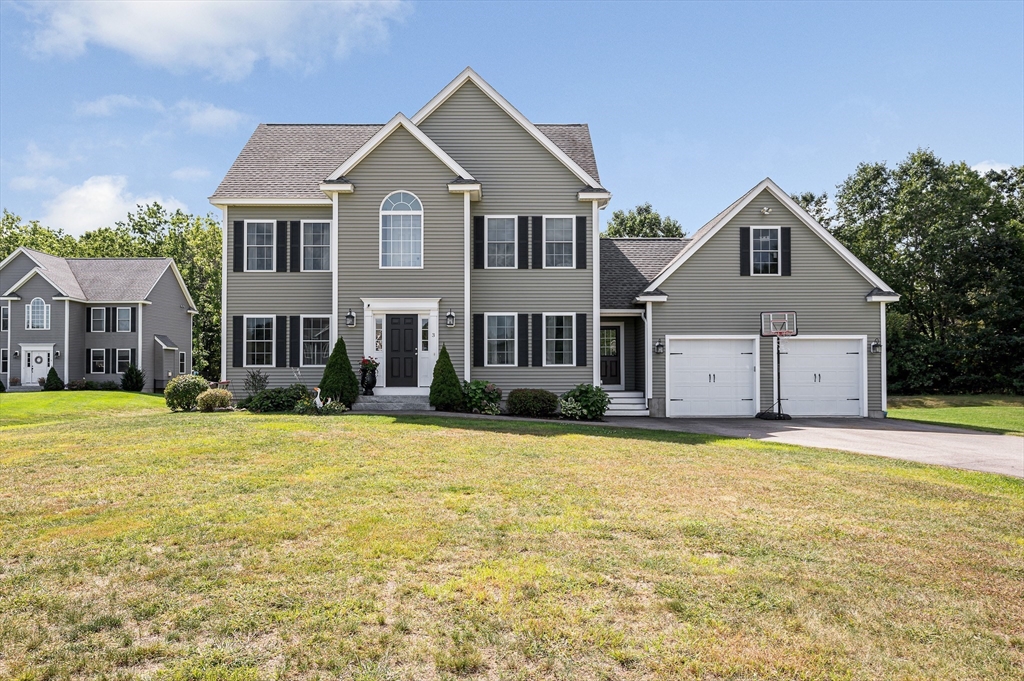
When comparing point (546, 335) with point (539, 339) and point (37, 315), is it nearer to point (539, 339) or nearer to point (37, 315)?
point (539, 339)

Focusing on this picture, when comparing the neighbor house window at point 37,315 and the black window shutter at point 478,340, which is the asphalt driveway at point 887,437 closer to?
the black window shutter at point 478,340

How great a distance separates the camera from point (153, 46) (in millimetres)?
14305

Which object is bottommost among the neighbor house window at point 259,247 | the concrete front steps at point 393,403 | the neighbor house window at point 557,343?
the concrete front steps at point 393,403

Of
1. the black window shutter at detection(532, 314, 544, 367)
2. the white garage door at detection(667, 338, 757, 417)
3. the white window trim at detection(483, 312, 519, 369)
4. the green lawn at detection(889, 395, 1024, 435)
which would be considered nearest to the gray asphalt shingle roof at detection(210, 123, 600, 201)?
the black window shutter at detection(532, 314, 544, 367)

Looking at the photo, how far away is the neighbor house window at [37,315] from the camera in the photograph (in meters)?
32.7

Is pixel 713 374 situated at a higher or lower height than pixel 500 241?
lower

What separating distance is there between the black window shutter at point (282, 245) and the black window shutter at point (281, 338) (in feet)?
5.28

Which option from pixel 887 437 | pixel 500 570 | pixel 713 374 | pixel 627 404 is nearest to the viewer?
pixel 500 570

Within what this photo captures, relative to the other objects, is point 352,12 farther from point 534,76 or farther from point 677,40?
point 677,40

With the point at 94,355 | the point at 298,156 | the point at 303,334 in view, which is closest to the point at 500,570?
the point at 303,334

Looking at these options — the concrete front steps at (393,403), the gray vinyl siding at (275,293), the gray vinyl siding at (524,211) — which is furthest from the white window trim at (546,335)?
the gray vinyl siding at (275,293)

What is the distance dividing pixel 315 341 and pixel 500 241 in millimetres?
6526

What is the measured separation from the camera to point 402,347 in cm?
1761

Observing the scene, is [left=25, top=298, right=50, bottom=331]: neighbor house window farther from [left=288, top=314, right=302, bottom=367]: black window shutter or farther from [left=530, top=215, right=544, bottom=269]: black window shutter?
[left=530, top=215, right=544, bottom=269]: black window shutter
